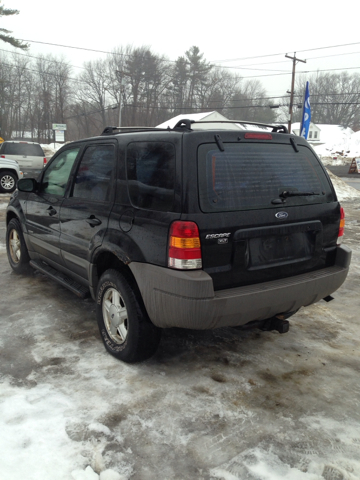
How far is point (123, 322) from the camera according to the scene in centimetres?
341

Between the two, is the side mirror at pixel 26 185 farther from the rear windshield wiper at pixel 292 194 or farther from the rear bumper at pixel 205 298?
the rear windshield wiper at pixel 292 194

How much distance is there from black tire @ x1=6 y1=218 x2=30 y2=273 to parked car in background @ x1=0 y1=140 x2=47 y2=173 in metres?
11.8

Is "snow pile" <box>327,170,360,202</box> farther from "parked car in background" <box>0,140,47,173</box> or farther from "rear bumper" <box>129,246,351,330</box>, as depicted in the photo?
"rear bumper" <box>129,246,351,330</box>

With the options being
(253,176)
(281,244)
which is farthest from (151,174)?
(281,244)

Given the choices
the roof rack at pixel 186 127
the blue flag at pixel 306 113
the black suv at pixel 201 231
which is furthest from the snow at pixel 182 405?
the blue flag at pixel 306 113

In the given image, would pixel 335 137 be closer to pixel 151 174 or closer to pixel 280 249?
pixel 280 249

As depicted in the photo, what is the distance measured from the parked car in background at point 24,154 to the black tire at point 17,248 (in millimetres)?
11836

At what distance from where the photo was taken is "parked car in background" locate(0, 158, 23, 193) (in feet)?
47.2

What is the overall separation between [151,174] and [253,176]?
75 centimetres

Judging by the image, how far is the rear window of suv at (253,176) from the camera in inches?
113

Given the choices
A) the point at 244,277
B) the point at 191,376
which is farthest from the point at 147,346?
the point at 244,277

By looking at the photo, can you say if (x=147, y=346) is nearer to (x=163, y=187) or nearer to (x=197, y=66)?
(x=163, y=187)

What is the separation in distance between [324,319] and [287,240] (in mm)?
1794

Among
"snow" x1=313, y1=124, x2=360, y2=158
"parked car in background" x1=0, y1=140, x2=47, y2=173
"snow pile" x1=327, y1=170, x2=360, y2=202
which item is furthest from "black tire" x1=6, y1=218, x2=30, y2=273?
"snow" x1=313, y1=124, x2=360, y2=158
